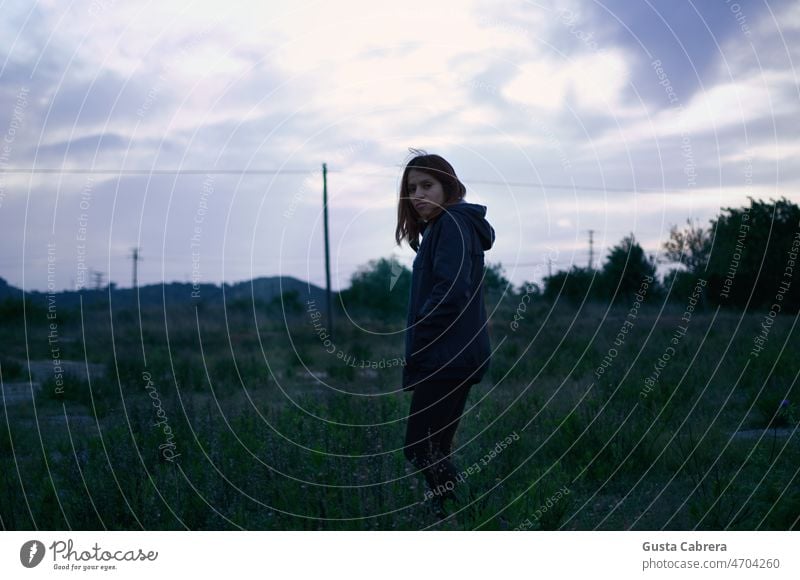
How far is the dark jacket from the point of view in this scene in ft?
12.0

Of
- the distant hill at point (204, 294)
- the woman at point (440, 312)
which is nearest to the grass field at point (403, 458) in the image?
the woman at point (440, 312)

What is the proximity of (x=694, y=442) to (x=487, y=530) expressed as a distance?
2.43m

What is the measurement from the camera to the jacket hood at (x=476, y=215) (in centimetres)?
379

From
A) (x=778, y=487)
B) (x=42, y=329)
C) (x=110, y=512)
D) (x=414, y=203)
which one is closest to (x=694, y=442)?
(x=778, y=487)

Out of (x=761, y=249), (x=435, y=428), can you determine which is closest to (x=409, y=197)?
(x=435, y=428)

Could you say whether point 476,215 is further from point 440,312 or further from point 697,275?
point 697,275

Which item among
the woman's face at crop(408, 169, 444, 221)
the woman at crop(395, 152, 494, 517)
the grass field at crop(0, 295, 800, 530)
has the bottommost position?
the grass field at crop(0, 295, 800, 530)

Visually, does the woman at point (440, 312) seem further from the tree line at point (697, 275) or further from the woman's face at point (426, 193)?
the tree line at point (697, 275)

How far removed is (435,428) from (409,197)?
1199 mm

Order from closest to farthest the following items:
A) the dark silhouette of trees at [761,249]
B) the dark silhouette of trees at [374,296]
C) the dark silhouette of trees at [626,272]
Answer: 1. the dark silhouette of trees at [761,249]
2. the dark silhouette of trees at [626,272]
3. the dark silhouette of trees at [374,296]

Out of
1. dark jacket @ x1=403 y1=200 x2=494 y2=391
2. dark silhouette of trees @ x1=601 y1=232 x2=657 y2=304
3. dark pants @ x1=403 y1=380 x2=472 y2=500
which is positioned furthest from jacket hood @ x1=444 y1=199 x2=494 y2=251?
dark silhouette of trees @ x1=601 y1=232 x2=657 y2=304

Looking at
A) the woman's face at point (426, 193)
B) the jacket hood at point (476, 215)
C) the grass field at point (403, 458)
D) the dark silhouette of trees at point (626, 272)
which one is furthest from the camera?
the dark silhouette of trees at point (626, 272)

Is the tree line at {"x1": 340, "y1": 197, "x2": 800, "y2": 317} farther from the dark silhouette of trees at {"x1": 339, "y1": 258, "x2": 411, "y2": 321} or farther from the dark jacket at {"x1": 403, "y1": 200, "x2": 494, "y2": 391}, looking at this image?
the dark jacket at {"x1": 403, "y1": 200, "x2": 494, "y2": 391}

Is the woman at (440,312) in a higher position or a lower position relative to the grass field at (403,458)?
higher
